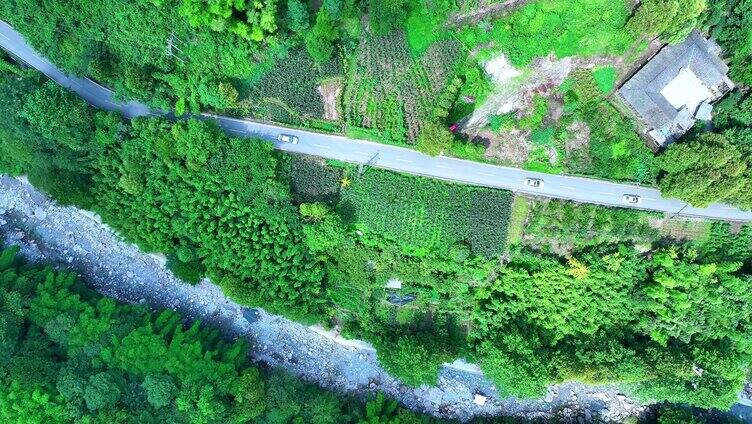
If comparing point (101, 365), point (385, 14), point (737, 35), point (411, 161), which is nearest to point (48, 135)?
point (101, 365)

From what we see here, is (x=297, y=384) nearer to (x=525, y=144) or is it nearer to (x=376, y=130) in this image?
(x=376, y=130)

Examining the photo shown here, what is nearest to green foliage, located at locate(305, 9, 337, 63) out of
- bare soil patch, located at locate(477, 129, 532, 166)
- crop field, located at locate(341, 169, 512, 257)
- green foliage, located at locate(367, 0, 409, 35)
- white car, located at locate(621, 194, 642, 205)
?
green foliage, located at locate(367, 0, 409, 35)

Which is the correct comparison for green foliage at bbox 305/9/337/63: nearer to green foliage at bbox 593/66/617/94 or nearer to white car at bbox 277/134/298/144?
white car at bbox 277/134/298/144

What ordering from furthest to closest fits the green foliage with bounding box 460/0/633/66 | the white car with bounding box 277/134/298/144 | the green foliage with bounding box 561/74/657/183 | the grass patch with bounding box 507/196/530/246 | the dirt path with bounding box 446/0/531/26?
the grass patch with bounding box 507/196/530/246, the white car with bounding box 277/134/298/144, the green foliage with bounding box 561/74/657/183, the dirt path with bounding box 446/0/531/26, the green foliage with bounding box 460/0/633/66

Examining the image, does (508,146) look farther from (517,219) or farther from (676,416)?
(676,416)

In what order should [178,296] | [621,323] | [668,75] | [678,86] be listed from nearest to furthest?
[668,75], [678,86], [621,323], [178,296]

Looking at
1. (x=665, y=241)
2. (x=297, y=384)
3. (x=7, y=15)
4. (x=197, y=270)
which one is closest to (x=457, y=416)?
(x=297, y=384)
